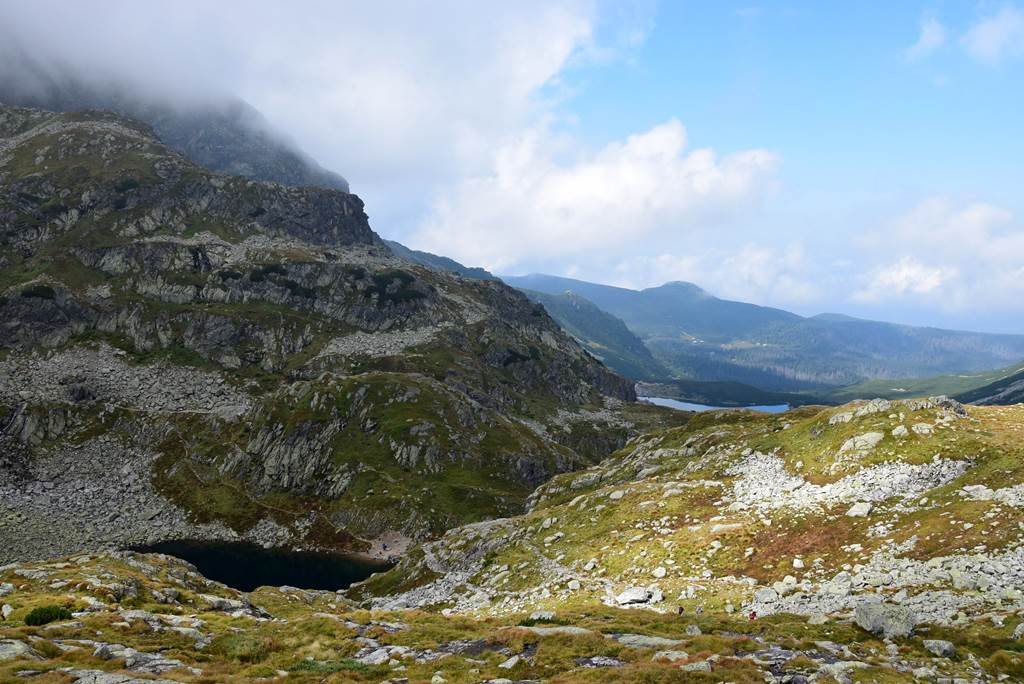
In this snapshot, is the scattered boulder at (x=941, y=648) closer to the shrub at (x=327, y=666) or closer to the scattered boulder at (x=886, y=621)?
the scattered boulder at (x=886, y=621)

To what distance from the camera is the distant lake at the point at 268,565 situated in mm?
100375

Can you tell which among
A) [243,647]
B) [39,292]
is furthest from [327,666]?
[39,292]

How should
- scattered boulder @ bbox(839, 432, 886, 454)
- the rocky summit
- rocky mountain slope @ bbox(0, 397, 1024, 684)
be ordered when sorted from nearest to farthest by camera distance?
rocky mountain slope @ bbox(0, 397, 1024, 684) → the rocky summit → scattered boulder @ bbox(839, 432, 886, 454)

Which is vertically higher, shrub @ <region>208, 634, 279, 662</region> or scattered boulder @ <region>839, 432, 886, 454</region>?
scattered boulder @ <region>839, 432, 886, 454</region>

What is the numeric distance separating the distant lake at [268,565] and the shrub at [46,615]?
77.3 m

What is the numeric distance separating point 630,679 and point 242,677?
13.5 m

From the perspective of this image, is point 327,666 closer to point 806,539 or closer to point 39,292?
point 806,539

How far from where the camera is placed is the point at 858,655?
2111cm

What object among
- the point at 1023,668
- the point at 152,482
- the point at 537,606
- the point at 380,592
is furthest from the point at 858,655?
the point at 152,482

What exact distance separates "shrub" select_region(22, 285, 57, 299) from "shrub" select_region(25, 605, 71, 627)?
646 ft

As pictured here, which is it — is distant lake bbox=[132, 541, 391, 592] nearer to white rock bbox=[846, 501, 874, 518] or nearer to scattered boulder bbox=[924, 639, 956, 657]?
white rock bbox=[846, 501, 874, 518]

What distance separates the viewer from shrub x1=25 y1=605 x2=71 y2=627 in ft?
82.6

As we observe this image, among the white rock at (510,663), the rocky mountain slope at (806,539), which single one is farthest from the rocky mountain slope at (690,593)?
the rocky mountain slope at (806,539)

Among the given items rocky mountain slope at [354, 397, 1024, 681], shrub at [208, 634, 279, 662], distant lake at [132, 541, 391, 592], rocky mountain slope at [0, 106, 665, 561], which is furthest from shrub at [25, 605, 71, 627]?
rocky mountain slope at [0, 106, 665, 561]
